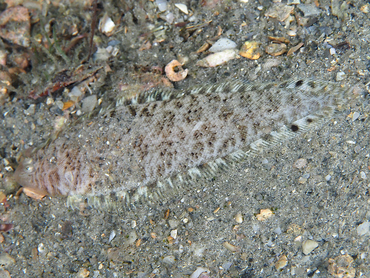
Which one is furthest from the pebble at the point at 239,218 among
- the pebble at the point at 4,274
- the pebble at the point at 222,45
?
the pebble at the point at 4,274

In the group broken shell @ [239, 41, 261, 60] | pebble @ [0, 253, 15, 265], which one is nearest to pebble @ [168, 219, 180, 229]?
pebble @ [0, 253, 15, 265]

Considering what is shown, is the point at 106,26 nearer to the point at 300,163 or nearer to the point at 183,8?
the point at 183,8

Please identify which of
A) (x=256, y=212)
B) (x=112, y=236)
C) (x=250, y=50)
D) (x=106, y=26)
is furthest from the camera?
(x=106, y=26)

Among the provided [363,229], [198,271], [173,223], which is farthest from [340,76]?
[198,271]

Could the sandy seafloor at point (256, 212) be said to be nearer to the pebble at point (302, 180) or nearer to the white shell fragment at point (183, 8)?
the pebble at point (302, 180)

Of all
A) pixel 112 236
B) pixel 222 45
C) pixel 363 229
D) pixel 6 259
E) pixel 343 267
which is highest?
pixel 222 45

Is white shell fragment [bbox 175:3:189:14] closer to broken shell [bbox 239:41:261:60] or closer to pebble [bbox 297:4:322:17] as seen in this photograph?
broken shell [bbox 239:41:261:60]

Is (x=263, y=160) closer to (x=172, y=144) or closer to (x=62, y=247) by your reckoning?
(x=172, y=144)

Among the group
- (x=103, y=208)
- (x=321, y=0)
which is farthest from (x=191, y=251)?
(x=321, y=0)
